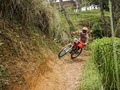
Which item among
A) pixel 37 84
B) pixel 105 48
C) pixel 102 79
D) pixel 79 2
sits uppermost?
pixel 105 48

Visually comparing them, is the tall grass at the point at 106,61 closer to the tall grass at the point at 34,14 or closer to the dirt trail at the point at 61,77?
the dirt trail at the point at 61,77

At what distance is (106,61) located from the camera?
309cm

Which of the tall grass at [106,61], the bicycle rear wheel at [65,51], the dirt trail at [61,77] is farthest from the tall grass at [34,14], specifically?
the tall grass at [106,61]

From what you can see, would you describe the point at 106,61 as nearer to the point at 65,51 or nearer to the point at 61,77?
the point at 61,77

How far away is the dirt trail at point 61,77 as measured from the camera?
218 inches

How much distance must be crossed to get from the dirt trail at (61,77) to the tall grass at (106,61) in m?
2.19

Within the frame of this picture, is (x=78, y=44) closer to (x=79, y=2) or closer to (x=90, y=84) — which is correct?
(x=90, y=84)

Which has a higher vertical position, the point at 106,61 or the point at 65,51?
the point at 106,61

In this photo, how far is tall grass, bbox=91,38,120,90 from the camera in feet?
9.84

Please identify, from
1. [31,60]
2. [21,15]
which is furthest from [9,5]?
[31,60]

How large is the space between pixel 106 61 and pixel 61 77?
3.49m

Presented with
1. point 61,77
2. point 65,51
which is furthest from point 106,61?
point 65,51

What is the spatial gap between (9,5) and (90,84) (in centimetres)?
313

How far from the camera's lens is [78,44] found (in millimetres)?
8820
